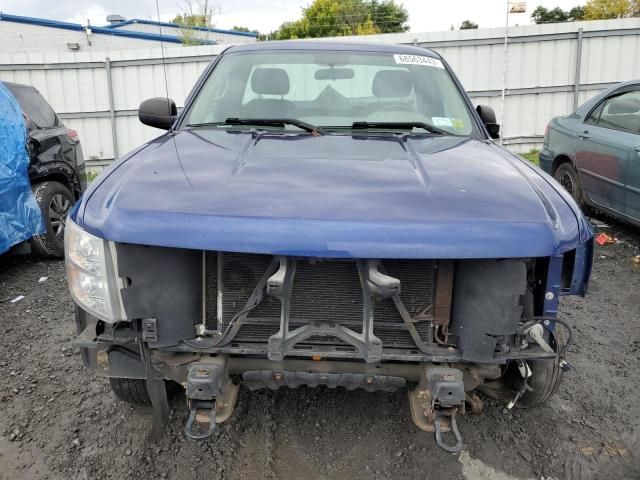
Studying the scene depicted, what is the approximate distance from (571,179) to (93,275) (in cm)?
570

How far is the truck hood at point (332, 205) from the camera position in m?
1.77

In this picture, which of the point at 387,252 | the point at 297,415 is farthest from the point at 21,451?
the point at 387,252

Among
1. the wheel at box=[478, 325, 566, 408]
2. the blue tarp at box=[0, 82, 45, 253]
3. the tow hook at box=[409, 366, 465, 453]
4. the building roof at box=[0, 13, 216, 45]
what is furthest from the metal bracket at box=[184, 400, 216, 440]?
the building roof at box=[0, 13, 216, 45]

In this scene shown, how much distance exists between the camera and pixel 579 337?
3.65m

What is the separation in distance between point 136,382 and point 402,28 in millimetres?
46642

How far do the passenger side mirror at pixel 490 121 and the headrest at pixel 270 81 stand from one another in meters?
1.30

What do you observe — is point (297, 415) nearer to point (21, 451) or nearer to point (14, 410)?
point (21, 451)

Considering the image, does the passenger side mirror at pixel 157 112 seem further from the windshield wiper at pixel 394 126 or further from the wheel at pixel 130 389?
the wheel at pixel 130 389

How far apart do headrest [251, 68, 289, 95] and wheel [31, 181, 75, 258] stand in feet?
9.00

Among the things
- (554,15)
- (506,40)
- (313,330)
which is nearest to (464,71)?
(506,40)

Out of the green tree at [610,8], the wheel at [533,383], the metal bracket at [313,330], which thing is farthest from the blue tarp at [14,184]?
the green tree at [610,8]

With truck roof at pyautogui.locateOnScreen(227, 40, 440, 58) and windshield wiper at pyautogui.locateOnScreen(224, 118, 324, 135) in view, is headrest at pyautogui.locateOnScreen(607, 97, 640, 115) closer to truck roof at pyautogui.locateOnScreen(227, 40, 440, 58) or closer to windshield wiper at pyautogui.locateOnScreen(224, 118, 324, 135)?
truck roof at pyautogui.locateOnScreen(227, 40, 440, 58)

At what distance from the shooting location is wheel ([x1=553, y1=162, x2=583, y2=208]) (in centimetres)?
603

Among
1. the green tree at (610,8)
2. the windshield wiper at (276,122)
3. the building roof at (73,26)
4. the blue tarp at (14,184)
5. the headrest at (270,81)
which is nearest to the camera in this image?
the windshield wiper at (276,122)
